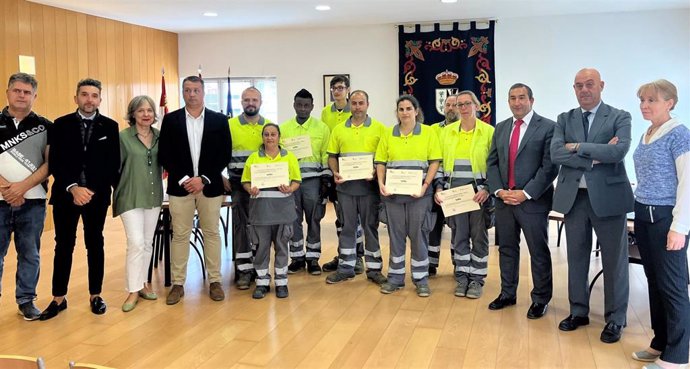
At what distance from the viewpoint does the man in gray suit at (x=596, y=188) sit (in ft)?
10.2

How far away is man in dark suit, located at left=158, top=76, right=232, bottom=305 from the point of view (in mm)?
3840

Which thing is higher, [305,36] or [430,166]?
[305,36]

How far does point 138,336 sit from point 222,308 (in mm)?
648

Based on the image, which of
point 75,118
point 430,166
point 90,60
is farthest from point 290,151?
point 90,60

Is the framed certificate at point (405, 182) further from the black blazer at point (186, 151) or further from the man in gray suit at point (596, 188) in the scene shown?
the black blazer at point (186, 151)

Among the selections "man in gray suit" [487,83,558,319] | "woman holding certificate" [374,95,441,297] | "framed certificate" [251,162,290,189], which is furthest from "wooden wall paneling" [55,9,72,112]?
"man in gray suit" [487,83,558,319]

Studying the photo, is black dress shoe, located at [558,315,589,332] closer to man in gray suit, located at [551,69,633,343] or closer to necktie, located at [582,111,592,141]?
man in gray suit, located at [551,69,633,343]

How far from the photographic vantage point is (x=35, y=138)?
3.57m

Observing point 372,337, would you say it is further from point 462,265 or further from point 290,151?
point 290,151

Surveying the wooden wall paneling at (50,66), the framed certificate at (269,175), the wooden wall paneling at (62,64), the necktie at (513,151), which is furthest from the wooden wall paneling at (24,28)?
the necktie at (513,151)

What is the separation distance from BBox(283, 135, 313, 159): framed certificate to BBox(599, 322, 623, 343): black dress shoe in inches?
95.1

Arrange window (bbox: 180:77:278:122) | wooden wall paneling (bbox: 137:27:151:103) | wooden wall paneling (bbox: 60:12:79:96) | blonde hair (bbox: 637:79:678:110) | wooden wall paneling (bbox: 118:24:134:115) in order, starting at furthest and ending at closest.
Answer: window (bbox: 180:77:278:122), wooden wall paneling (bbox: 137:27:151:103), wooden wall paneling (bbox: 118:24:134:115), wooden wall paneling (bbox: 60:12:79:96), blonde hair (bbox: 637:79:678:110)

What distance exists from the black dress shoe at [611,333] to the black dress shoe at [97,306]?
3173 mm

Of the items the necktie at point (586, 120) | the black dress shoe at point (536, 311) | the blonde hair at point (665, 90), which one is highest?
the blonde hair at point (665, 90)
